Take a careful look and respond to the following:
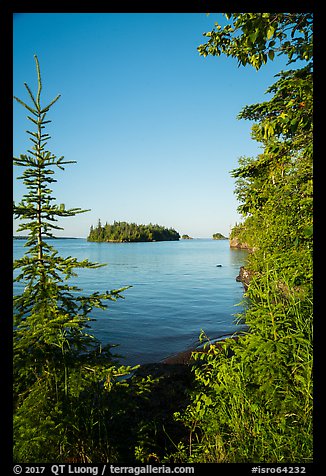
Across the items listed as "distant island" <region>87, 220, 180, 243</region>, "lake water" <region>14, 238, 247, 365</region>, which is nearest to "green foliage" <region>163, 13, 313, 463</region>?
"lake water" <region>14, 238, 247, 365</region>

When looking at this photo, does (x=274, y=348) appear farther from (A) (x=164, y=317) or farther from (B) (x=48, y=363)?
(A) (x=164, y=317)

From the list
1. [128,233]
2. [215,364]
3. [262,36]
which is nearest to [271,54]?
[262,36]

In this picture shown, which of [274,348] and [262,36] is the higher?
[262,36]

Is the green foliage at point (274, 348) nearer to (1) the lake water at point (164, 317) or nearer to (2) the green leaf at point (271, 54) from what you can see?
(2) the green leaf at point (271, 54)

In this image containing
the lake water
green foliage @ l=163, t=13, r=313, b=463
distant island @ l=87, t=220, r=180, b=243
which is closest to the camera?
green foliage @ l=163, t=13, r=313, b=463

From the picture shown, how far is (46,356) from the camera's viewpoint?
3.01m

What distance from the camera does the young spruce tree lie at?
8.59ft

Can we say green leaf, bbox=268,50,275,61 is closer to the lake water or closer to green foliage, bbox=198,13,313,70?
green foliage, bbox=198,13,313,70

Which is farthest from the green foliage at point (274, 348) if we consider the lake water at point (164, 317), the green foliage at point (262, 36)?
Answer: the lake water at point (164, 317)

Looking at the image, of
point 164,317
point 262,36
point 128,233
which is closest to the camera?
point 262,36

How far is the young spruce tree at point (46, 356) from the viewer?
262cm

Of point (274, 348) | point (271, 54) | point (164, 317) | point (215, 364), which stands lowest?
point (164, 317)
